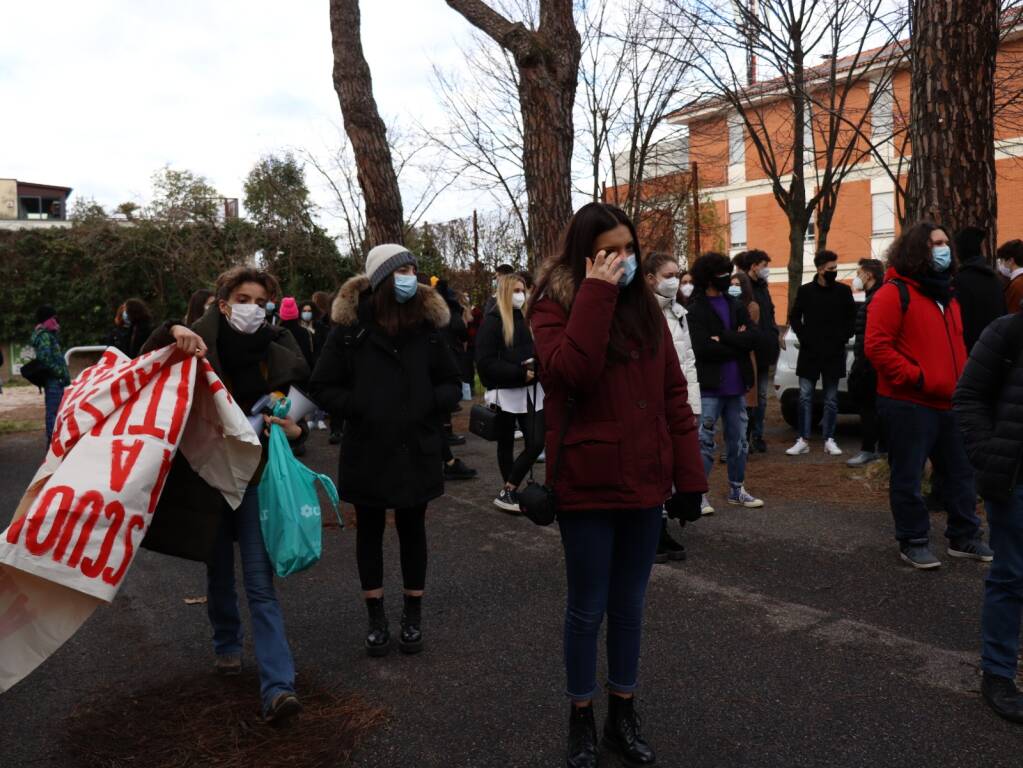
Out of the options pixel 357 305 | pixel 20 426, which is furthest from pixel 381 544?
pixel 20 426

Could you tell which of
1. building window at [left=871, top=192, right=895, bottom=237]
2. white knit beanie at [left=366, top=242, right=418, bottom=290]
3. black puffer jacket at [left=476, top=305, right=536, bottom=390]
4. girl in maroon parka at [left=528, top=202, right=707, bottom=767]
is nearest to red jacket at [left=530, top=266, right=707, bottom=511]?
girl in maroon parka at [left=528, top=202, right=707, bottom=767]

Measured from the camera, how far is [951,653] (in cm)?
406

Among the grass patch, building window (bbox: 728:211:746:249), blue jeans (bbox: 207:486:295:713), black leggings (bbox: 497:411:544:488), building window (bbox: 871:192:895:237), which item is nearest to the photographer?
blue jeans (bbox: 207:486:295:713)

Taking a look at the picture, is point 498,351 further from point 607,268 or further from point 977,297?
point 607,268

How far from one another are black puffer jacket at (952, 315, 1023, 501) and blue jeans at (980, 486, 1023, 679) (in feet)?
0.39

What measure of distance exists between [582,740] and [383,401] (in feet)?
6.00

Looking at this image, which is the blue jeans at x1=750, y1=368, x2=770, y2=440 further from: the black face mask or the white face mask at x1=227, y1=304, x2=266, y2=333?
the white face mask at x1=227, y1=304, x2=266, y2=333

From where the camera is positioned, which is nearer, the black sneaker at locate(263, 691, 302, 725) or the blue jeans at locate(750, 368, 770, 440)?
the black sneaker at locate(263, 691, 302, 725)

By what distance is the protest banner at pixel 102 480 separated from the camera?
3100 mm

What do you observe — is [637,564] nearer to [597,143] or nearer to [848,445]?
[848,445]

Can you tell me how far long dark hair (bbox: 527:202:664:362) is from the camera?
3.07 m

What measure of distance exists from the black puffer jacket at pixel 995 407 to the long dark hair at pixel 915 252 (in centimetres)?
169

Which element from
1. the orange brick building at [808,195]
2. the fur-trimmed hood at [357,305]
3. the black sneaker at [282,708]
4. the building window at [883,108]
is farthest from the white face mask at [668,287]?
the orange brick building at [808,195]

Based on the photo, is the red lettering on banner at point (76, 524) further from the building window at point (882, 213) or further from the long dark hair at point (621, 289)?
the building window at point (882, 213)
